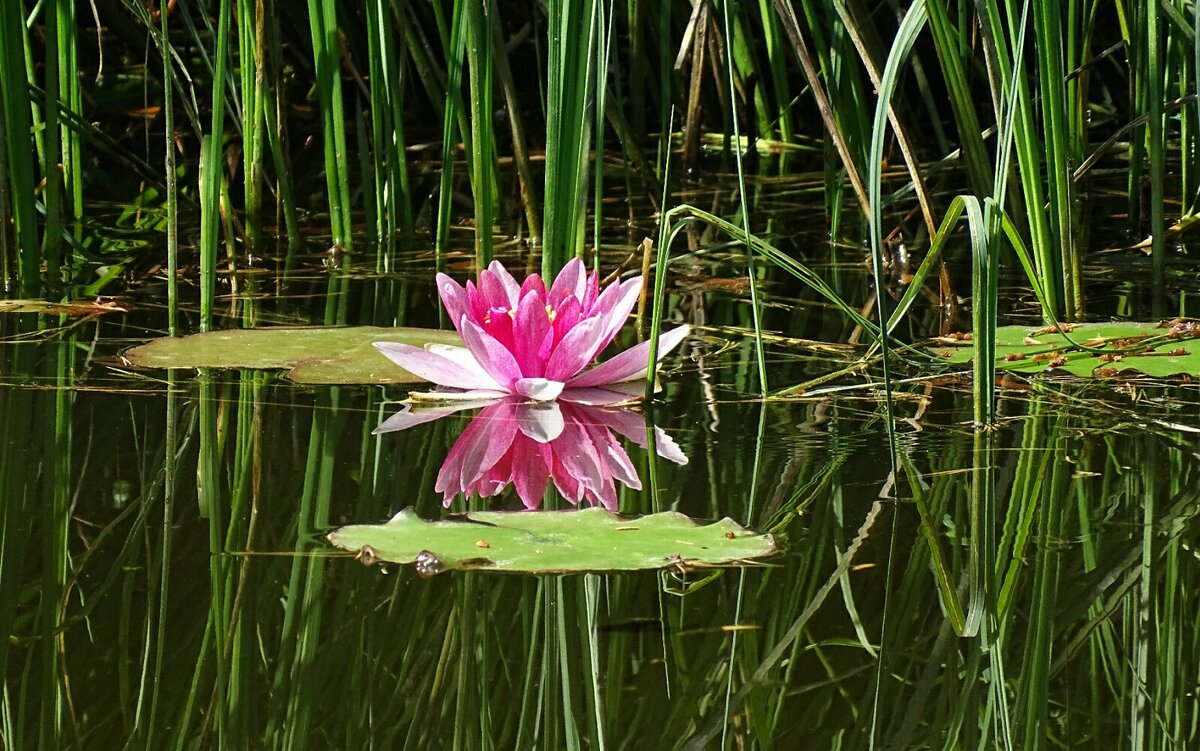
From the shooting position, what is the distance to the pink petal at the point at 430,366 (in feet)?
5.89

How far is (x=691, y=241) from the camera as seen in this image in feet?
10.3

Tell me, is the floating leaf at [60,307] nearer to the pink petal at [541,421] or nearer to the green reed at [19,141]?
the green reed at [19,141]

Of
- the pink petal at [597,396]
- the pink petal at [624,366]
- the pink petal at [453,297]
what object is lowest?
the pink petal at [597,396]

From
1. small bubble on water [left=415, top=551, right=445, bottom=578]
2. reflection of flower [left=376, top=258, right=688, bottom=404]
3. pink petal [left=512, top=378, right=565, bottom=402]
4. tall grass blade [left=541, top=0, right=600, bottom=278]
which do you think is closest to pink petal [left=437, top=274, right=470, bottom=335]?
reflection of flower [left=376, top=258, right=688, bottom=404]

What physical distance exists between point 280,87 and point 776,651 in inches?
87.3

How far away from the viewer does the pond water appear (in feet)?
3.02

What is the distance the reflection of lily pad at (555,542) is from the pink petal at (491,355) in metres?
0.45

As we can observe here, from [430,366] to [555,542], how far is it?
63cm

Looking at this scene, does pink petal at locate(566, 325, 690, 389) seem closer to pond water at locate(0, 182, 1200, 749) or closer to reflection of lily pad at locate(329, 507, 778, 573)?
pond water at locate(0, 182, 1200, 749)

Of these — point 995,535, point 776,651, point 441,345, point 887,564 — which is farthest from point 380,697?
point 441,345

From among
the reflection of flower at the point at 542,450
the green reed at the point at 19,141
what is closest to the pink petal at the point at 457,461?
the reflection of flower at the point at 542,450

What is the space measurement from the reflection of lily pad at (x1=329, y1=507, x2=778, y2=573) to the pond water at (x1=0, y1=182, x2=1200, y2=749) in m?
0.02

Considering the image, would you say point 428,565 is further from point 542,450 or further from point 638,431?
point 638,431

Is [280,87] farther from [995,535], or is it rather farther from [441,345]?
[995,535]
